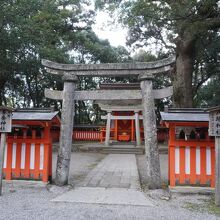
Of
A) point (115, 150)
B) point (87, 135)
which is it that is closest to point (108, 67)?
point (115, 150)

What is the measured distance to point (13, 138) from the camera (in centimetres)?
763

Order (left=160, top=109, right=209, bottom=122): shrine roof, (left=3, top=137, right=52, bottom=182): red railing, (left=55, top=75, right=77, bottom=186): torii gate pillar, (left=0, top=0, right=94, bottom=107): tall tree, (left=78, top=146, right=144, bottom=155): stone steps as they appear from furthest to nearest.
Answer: (left=78, top=146, right=144, bottom=155): stone steps, (left=0, top=0, right=94, bottom=107): tall tree, (left=3, top=137, right=52, bottom=182): red railing, (left=55, top=75, right=77, bottom=186): torii gate pillar, (left=160, top=109, right=209, bottom=122): shrine roof

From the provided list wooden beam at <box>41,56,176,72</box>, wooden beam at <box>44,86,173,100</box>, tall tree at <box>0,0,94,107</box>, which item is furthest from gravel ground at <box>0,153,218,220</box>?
tall tree at <box>0,0,94,107</box>

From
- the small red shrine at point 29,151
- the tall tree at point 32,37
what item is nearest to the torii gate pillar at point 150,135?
the small red shrine at point 29,151

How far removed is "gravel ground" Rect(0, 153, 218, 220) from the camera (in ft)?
16.3

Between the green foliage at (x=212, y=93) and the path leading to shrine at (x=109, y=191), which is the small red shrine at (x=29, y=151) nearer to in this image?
the path leading to shrine at (x=109, y=191)

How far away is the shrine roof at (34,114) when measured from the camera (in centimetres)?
719

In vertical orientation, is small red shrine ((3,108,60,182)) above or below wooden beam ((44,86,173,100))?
below

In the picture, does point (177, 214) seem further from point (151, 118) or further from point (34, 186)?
point (34, 186)

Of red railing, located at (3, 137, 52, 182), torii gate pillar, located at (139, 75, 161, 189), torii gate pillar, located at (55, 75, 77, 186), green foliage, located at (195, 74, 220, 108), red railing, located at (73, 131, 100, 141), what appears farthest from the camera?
red railing, located at (73, 131, 100, 141)

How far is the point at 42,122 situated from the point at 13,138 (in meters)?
1.06

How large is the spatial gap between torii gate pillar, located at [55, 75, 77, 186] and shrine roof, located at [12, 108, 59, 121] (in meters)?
0.38

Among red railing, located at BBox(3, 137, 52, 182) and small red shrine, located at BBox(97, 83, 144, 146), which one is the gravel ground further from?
small red shrine, located at BBox(97, 83, 144, 146)

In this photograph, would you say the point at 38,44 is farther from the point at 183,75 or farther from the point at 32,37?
the point at 183,75
